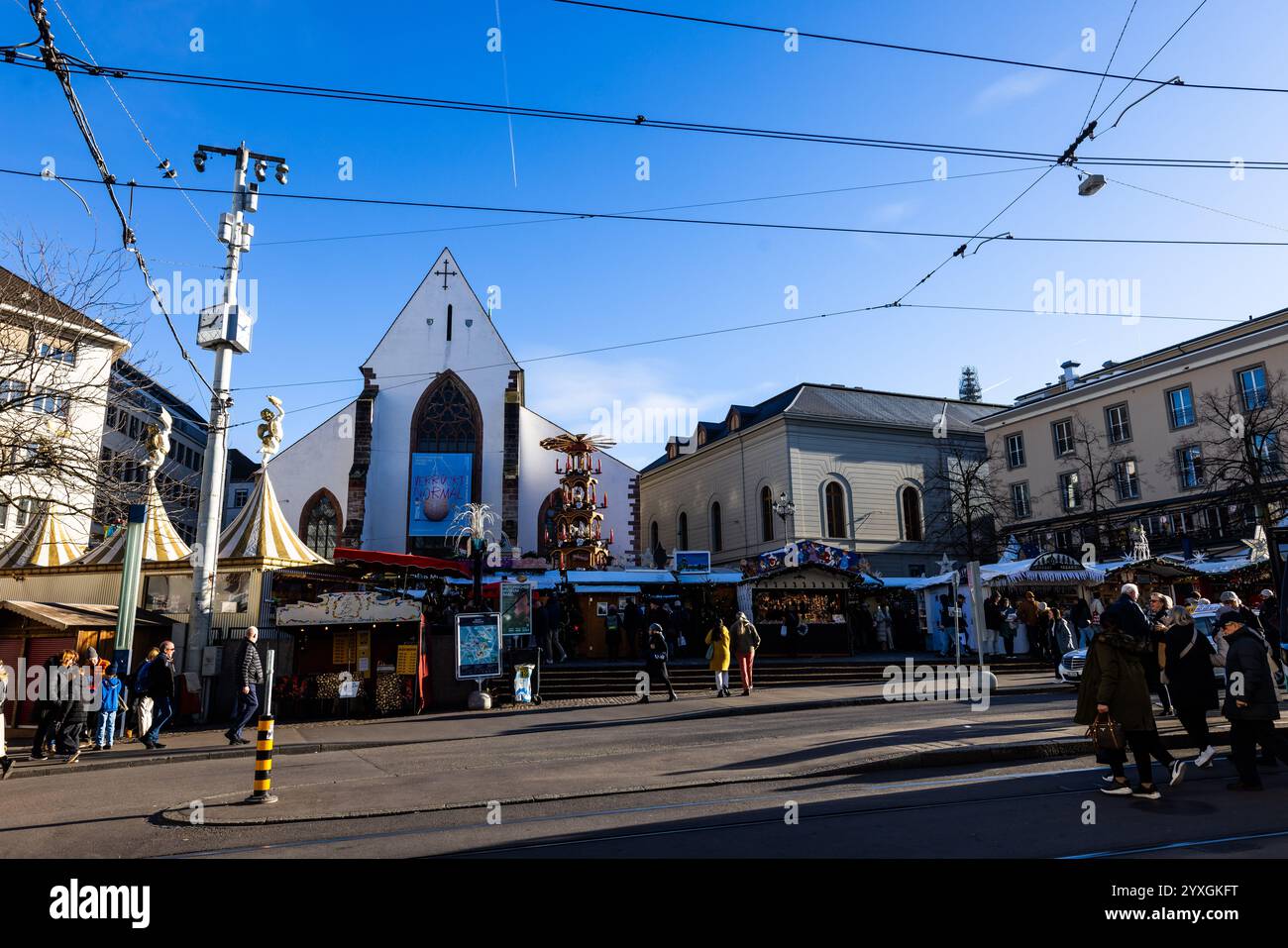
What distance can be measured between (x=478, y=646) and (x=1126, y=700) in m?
13.7

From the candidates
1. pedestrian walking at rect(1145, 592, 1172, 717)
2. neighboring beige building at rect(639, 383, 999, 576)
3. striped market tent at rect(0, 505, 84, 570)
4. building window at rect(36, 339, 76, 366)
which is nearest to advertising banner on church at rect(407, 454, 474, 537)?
neighboring beige building at rect(639, 383, 999, 576)

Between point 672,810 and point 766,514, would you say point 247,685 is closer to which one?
point 672,810

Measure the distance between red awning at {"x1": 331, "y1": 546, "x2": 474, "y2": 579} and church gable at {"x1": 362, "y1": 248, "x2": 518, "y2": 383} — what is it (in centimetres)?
2423

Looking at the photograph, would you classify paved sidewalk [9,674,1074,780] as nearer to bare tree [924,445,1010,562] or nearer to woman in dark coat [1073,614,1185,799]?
woman in dark coat [1073,614,1185,799]

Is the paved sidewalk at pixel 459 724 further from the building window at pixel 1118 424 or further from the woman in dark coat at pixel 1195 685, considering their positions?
the building window at pixel 1118 424

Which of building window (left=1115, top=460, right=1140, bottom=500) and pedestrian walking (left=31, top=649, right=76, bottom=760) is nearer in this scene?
pedestrian walking (left=31, top=649, right=76, bottom=760)

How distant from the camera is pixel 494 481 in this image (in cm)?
4112

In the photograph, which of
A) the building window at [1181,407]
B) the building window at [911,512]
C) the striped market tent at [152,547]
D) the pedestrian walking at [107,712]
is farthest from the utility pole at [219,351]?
the building window at [1181,407]

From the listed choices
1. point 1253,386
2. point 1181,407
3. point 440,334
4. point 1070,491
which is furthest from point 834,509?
point 440,334

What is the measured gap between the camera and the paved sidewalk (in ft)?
42.5

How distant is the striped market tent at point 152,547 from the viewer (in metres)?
21.2

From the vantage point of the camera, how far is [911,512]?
42844 mm

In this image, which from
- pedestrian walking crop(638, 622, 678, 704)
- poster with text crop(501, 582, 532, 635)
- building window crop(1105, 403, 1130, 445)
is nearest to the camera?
pedestrian walking crop(638, 622, 678, 704)
